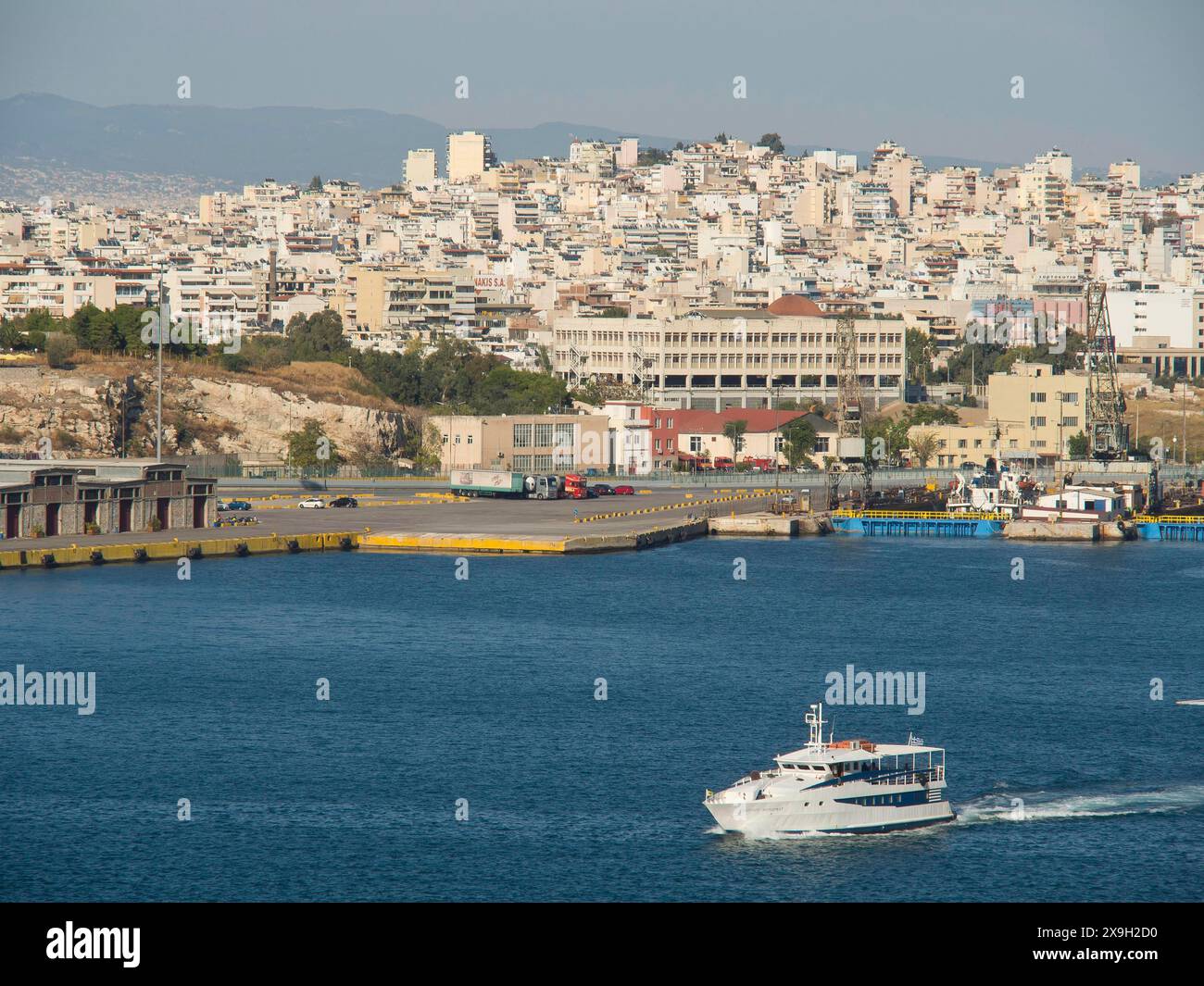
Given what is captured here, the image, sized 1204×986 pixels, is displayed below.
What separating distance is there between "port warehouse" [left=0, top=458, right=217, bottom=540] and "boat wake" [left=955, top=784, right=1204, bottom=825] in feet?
130

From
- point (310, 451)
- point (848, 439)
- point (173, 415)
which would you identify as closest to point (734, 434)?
point (848, 439)

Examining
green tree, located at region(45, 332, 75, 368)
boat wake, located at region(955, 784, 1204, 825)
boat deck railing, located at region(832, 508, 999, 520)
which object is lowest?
boat wake, located at region(955, 784, 1204, 825)

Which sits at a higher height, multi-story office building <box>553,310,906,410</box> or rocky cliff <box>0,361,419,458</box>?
multi-story office building <box>553,310,906,410</box>

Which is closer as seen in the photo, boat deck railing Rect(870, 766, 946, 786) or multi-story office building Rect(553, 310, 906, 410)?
boat deck railing Rect(870, 766, 946, 786)

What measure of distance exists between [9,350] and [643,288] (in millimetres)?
77091

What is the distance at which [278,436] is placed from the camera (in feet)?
316

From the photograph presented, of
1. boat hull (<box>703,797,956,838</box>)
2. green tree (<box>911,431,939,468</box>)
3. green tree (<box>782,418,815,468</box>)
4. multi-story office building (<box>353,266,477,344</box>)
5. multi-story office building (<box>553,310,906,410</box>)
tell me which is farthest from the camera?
multi-story office building (<box>353,266,477,344</box>)

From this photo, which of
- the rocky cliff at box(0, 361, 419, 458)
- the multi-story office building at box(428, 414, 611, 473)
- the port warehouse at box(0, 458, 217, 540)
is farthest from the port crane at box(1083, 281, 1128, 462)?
the port warehouse at box(0, 458, 217, 540)

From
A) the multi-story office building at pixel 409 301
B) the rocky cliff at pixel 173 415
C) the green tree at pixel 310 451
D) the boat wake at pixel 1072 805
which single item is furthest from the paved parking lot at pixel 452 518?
the multi-story office building at pixel 409 301

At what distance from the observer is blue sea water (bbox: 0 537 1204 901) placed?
27312 mm

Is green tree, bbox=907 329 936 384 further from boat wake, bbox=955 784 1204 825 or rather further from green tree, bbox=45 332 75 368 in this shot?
boat wake, bbox=955 784 1204 825
